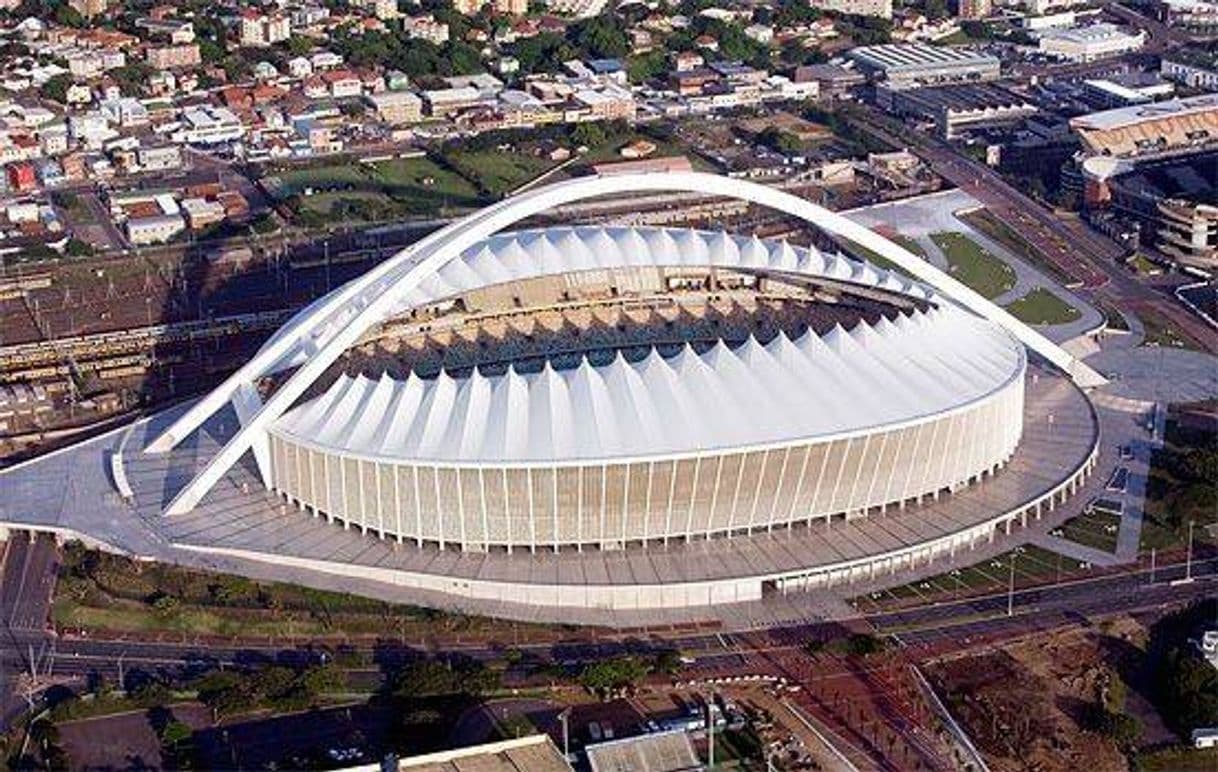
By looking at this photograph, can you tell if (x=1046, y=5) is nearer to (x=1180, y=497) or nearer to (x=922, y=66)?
(x=922, y=66)

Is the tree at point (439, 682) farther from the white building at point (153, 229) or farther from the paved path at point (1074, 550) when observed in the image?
the white building at point (153, 229)

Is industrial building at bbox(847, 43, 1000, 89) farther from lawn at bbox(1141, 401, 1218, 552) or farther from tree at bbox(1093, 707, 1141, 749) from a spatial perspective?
tree at bbox(1093, 707, 1141, 749)

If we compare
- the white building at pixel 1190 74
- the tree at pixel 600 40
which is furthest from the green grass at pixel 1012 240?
the tree at pixel 600 40

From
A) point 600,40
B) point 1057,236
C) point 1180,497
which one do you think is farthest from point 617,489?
point 600,40

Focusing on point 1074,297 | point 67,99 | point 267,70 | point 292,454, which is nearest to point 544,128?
point 267,70

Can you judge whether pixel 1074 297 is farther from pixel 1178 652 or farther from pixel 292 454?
pixel 292 454

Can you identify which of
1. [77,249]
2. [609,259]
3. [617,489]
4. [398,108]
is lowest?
[398,108]
